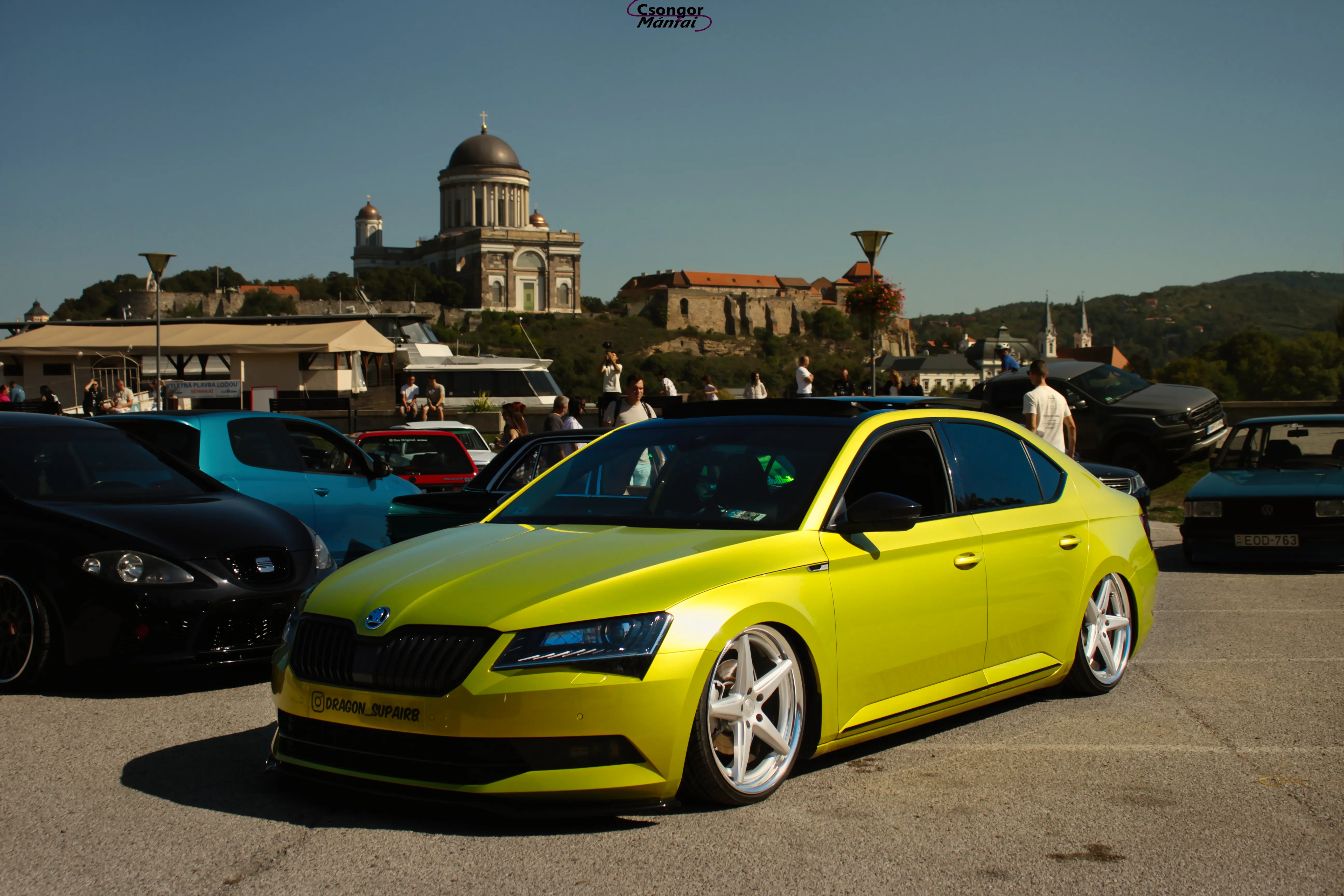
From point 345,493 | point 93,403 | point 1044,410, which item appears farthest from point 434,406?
point 345,493

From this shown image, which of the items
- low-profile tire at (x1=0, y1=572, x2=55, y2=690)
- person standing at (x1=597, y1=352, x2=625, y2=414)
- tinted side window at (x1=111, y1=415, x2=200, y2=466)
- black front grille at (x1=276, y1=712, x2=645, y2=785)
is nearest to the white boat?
person standing at (x1=597, y1=352, x2=625, y2=414)

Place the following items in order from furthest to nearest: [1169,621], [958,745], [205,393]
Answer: [205,393], [1169,621], [958,745]

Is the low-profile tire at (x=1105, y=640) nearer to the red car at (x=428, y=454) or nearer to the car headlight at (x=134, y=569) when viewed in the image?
the car headlight at (x=134, y=569)

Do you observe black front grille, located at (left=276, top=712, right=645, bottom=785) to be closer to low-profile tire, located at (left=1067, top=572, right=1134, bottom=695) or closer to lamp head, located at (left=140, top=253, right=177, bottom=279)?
low-profile tire, located at (left=1067, top=572, right=1134, bottom=695)

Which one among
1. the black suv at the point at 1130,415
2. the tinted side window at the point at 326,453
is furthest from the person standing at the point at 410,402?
the tinted side window at the point at 326,453

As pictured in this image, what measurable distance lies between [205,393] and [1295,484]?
2641cm

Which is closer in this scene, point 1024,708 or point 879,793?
point 879,793

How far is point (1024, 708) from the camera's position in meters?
5.73

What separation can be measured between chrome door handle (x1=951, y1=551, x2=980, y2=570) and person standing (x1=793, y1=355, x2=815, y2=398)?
14.5 meters

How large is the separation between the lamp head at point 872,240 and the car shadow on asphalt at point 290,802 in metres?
18.4

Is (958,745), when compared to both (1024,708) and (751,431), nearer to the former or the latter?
(1024,708)

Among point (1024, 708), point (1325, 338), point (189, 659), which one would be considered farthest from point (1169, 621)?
point (1325, 338)

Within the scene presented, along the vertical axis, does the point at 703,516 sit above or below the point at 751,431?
below

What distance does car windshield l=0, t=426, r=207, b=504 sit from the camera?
6.74m
